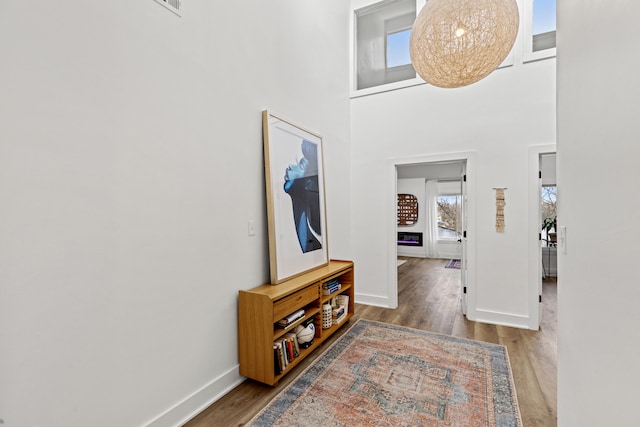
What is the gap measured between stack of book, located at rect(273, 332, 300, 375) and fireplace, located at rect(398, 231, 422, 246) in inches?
262

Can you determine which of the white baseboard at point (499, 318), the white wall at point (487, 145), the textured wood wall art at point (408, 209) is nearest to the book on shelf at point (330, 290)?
the white wall at point (487, 145)

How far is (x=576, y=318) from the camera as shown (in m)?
1.18

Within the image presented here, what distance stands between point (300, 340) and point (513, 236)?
2694 mm

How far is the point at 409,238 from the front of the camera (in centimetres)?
856

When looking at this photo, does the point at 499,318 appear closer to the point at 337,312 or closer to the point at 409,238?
the point at 337,312

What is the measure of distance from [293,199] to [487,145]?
2480mm

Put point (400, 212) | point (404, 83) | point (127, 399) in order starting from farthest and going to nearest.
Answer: point (400, 212) → point (404, 83) → point (127, 399)

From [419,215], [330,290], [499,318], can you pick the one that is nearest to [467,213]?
[499,318]

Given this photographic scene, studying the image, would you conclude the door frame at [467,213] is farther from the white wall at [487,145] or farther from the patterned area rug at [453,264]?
the patterned area rug at [453,264]

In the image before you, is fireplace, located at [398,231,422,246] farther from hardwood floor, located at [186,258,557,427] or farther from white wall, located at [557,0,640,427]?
white wall, located at [557,0,640,427]

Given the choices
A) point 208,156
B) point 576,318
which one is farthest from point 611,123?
point 208,156

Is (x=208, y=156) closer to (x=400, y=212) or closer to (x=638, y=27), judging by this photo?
(x=638, y=27)

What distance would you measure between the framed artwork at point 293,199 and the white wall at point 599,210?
190 cm

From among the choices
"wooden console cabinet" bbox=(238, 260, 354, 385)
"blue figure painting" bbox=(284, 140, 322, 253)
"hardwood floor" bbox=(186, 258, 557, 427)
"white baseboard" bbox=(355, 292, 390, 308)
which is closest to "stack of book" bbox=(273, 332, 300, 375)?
"wooden console cabinet" bbox=(238, 260, 354, 385)
